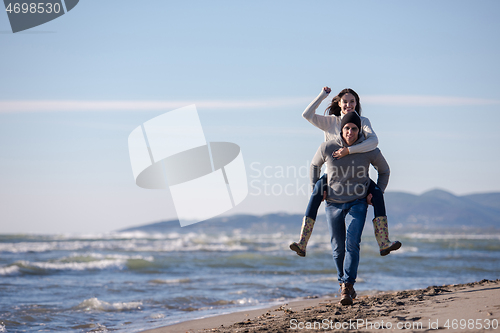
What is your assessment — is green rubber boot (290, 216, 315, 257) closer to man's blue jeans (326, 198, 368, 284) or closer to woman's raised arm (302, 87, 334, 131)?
man's blue jeans (326, 198, 368, 284)

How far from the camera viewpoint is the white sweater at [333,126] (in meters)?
3.89

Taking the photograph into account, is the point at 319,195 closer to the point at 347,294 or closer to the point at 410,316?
the point at 347,294

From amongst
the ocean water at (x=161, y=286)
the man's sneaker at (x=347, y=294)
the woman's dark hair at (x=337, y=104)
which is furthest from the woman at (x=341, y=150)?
the ocean water at (x=161, y=286)

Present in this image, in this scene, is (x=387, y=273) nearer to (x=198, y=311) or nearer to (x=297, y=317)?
(x=198, y=311)

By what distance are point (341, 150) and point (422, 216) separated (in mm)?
121729

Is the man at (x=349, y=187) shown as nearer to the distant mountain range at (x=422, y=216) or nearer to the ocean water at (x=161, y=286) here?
the ocean water at (x=161, y=286)

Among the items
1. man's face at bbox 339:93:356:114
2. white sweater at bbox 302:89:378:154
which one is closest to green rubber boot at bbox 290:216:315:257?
white sweater at bbox 302:89:378:154

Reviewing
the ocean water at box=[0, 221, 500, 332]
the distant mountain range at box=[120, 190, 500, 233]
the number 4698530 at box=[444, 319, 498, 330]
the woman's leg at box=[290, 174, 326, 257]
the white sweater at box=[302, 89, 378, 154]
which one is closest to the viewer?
the number 4698530 at box=[444, 319, 498, 330]

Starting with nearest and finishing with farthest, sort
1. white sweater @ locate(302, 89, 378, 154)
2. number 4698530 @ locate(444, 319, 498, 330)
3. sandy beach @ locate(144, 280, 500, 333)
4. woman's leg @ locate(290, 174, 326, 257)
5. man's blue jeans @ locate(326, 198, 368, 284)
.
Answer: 1. number 4698530 @ locate(444, 319, 498, 330)
2. sandy beach @ locate(144, 280, 500, 333)
3. white sweater @ locate(302, 89, 378, 154)
4. man's blue jeans @ locate(326, 198, 368, 284)
5. woman's leg @ locate(290, 174, 326, 257)

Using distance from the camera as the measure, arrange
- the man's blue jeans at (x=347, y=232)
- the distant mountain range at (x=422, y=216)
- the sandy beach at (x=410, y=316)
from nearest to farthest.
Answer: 1. the sandy beach at (x=410, y=316)
2. the man's blue jeans at (x=347, y=232)
3. the distant mountain range at (x=422, y=216)

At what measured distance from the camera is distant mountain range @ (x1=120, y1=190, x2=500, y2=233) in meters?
81.1

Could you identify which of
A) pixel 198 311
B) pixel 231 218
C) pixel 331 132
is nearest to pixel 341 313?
pixel 331 132

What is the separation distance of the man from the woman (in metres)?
0.08

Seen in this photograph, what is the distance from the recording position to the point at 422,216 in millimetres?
116375
